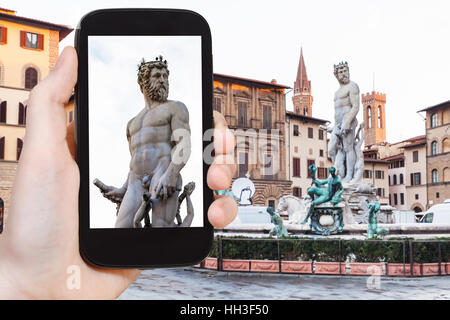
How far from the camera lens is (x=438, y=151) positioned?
45.8 m

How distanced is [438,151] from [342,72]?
112 feet

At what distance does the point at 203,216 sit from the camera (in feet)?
8.17

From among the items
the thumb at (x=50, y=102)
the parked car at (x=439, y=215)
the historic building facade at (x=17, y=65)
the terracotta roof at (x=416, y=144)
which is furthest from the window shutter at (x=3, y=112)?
the terracotta roof at (x=416, y=144)

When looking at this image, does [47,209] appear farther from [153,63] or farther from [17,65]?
[17,65]

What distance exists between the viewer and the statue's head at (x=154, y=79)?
8.20 feet

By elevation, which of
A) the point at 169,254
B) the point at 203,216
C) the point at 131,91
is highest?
the point at 131,91

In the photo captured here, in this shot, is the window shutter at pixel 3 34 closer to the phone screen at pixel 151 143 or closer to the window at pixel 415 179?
the phone screen at pixel 151 143

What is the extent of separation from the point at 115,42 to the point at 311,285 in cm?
→ 830

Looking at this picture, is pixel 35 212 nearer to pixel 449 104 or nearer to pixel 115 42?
pixel 115 42

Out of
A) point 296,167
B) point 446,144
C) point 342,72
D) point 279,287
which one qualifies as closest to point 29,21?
point 342,72

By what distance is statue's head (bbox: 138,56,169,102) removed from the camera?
2500 mm

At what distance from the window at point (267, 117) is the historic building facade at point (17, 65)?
19657 mm

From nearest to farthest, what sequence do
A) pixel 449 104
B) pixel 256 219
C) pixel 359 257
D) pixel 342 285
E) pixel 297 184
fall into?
pixel 342 285
pixel 359 257
pixel 256 219
pixel 449 104
pixel 297 184
